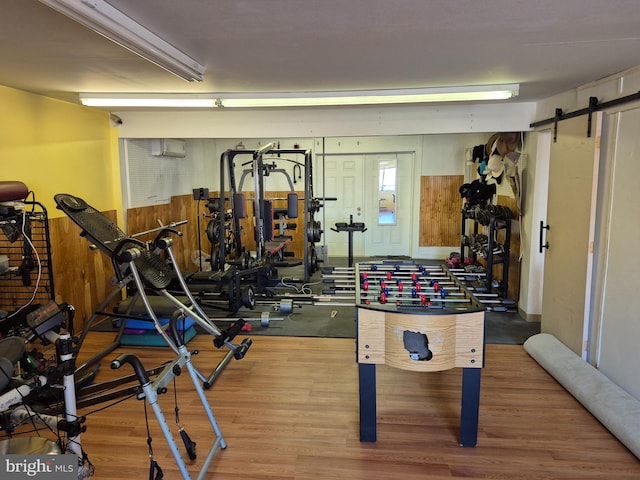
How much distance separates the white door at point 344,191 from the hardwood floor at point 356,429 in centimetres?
501

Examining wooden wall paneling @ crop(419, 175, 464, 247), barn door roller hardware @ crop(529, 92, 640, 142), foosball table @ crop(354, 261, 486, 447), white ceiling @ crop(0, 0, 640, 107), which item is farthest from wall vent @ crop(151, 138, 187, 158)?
barn door roller hardware @ crop(529, 92, 640, 142)

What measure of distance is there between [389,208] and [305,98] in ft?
15.7

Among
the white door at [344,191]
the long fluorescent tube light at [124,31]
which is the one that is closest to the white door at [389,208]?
the white door at [344,191]

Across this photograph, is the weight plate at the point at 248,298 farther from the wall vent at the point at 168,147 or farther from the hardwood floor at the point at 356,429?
the wall vent at the point at 168,147

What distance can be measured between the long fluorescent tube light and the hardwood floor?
7.39 feet

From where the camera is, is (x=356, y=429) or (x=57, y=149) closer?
(x=356, y=429)

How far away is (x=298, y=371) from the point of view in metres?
3.52

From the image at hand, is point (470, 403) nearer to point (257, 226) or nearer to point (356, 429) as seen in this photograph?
point (356, 429)

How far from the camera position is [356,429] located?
271cm

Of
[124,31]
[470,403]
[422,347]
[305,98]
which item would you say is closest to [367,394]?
[422,347]

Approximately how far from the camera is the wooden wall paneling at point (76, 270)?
4.12m

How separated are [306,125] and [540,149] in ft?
8.28

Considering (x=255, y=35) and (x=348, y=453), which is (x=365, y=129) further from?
(x=348, y=453)

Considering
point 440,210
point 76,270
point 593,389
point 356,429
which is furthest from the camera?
point 440,210
